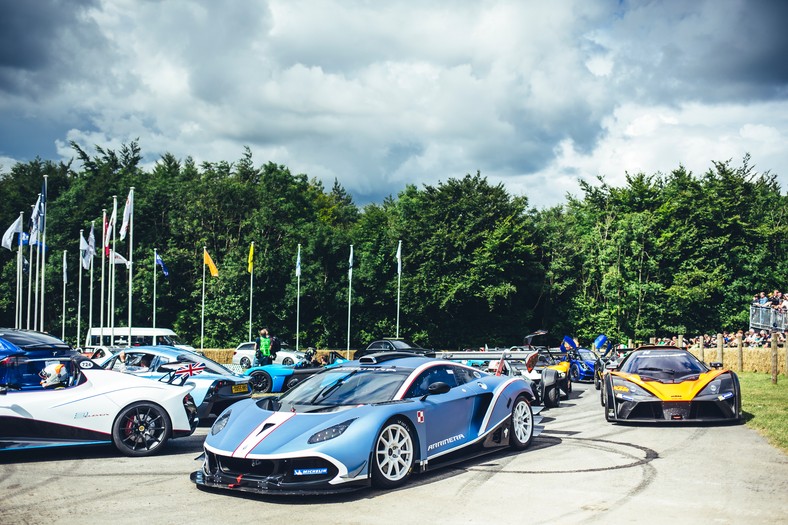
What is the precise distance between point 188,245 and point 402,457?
57838mm

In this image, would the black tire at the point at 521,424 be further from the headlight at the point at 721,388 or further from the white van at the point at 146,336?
the white van at the point at 146,336

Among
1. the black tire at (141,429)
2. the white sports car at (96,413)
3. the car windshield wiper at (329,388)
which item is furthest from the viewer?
the black tire at (141,429)

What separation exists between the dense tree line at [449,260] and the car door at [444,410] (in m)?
48.4

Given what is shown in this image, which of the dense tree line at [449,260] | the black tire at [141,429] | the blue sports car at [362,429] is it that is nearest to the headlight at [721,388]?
the blue sports car at [362,429]

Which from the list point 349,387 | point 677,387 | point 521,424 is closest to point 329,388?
point 349,387

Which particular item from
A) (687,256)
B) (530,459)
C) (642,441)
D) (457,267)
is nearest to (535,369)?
(642,441)

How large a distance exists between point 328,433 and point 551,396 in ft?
34.4

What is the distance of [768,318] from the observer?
3716cm

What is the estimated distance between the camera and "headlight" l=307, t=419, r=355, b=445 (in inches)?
306

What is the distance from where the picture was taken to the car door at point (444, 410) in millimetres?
8977

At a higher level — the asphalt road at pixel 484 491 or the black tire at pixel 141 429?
the black tire at pixel 141 429

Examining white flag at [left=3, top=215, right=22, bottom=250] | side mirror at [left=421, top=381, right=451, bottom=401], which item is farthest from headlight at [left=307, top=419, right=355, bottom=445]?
white flag at [left=3, top=215, right=22, bottom=250]

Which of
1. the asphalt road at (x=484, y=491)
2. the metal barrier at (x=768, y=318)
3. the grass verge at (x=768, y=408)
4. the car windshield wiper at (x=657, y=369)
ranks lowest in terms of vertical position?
the asphalt road at (x=484, y=491)

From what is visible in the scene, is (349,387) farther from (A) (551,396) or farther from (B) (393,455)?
(A) (551,396)
